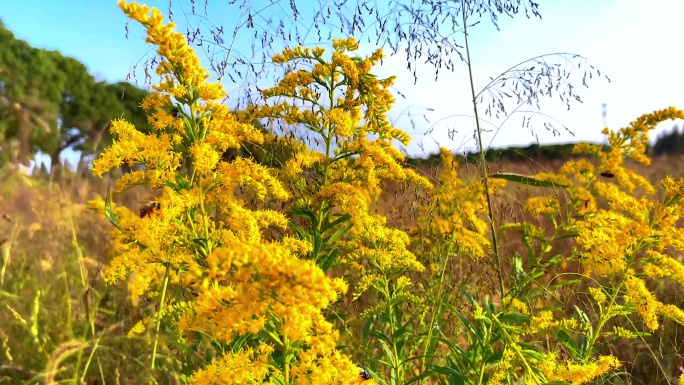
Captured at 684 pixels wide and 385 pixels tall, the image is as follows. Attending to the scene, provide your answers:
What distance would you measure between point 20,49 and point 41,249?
25.9 metres

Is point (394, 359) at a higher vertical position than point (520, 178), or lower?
lower

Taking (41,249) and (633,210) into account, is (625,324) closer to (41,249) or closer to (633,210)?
(633,210)

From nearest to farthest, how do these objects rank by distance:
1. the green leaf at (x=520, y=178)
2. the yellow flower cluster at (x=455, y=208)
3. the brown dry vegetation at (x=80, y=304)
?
1. the green leaf at (x=520, y=178)
2. the brown dry vegetation at (x=80, y=304)
3. the yellow flower cluster at (x=455, y=208)

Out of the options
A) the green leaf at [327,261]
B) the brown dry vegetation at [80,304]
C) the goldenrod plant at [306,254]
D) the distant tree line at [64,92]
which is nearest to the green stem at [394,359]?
the goldenrod plant at [306,254]

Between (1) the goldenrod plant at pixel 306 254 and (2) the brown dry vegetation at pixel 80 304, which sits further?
(2) the brown dry vegetation at pixel 80 304

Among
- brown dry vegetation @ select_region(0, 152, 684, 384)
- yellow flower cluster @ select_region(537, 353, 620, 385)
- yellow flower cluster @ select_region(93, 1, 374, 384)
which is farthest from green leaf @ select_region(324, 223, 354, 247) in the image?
yellow flower cluster @ select_region(537, 353, 620, 385)

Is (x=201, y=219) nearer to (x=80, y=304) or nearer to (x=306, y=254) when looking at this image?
(x=306, y=254)

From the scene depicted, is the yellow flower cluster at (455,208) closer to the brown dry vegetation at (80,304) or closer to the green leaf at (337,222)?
the brown dry vegetation at (80,304)

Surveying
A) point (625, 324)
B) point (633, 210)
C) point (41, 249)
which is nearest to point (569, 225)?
point (633, 210)

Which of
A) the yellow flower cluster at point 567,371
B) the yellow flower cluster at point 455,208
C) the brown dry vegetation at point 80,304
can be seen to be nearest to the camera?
the yellow flower cluster at point 567,371

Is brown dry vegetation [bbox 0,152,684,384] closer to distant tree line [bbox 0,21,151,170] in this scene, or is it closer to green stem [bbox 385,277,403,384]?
green stem [bbox 385,277,403,384]

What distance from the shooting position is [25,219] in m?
6.09

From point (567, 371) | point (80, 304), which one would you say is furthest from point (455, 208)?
point (80, 304)

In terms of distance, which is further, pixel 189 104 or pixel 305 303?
pixel 189 104
